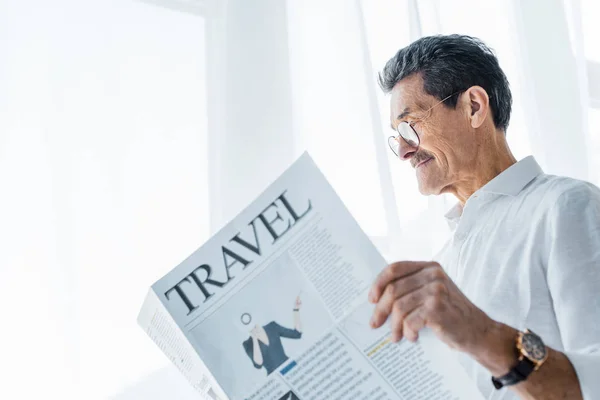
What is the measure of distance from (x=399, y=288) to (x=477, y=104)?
588 mm

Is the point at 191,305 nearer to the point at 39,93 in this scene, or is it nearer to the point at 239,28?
the point at 39,93

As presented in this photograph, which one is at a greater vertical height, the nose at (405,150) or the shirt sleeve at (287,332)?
the shirt sleeve at (287,332)

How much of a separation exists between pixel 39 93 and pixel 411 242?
957 mm

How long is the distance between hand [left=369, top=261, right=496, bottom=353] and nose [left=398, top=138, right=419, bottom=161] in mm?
546

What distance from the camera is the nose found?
111 cm

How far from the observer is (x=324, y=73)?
1.63 metres

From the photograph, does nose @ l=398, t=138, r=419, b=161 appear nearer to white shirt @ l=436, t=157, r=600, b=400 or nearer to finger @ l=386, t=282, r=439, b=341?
white shirt @ l=436, t=157, r=600, b=400

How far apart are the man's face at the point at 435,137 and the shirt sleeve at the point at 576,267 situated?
0.26 meters

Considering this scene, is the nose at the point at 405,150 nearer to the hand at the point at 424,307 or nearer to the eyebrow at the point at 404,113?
the eyebrow at the point at 404,113

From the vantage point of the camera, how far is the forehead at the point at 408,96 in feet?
3.55

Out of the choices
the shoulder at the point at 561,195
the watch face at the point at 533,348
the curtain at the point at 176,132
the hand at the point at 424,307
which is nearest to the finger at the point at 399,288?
the hand at the point at 424,307

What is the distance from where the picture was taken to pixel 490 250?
3.00 ft

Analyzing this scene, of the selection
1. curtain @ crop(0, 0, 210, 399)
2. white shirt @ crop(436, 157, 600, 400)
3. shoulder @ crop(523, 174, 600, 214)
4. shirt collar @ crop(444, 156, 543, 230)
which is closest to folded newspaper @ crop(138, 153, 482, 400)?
white shirt @ crop(436, 157, 600, 400)

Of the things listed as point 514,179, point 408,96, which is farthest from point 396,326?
point 408,96
